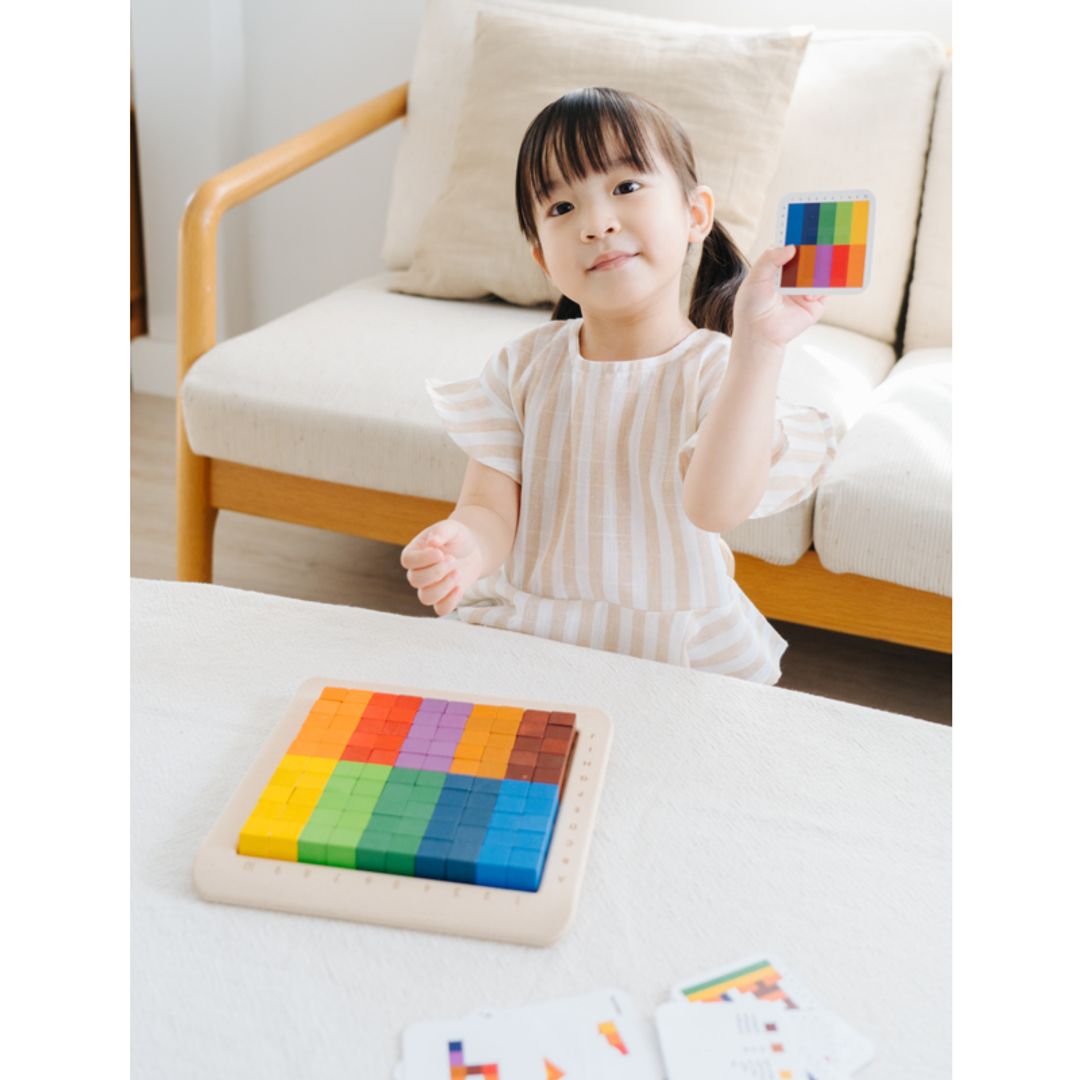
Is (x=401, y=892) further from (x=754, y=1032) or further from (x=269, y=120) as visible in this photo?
(x=269, y=120)

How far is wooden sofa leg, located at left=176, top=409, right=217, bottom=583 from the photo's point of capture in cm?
175

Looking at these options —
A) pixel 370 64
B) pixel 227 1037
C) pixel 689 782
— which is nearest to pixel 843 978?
pixel 689 782

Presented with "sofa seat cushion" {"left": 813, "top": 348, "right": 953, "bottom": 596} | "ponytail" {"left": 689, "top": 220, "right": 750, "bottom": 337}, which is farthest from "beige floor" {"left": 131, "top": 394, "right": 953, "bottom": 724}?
"ponytail" {"left": 689, "top": 220, "right": 750, "bottom": 337}

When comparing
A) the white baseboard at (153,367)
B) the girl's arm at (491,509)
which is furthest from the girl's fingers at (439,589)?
the white baseboard at (153,367)

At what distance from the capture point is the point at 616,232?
832mm

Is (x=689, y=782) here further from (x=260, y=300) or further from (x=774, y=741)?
(x=260, y=300)

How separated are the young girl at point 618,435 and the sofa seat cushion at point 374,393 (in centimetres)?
49

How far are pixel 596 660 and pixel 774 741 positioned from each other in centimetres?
14

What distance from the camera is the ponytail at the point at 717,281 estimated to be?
3.32 feet

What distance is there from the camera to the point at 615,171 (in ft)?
2.74

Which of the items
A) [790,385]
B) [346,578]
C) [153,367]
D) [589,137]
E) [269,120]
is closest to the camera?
[589,137]

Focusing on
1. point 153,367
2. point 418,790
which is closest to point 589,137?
point 418,790

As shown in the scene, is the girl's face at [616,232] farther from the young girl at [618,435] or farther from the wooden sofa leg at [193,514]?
the wooden sofa leg at [193,514]

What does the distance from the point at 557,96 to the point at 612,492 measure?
0.95 metres
